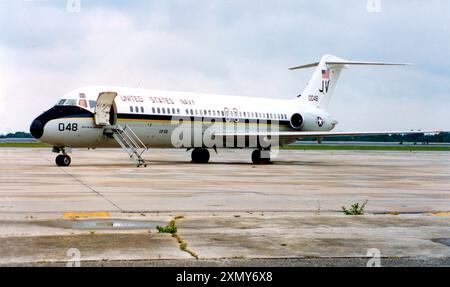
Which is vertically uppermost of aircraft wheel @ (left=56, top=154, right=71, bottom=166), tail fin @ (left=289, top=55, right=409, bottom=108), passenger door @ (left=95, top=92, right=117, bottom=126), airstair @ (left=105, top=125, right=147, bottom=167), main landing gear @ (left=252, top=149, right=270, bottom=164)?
tail fin @ (left=289, top=55, right=409, bottom=108)

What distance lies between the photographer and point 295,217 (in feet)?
34.1

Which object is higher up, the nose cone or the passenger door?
the passenger door

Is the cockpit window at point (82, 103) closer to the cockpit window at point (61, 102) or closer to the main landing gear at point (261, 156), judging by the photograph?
the cockpit window at point (61, 102)

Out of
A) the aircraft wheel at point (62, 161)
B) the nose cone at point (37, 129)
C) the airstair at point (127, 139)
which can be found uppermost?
the nose cone at point (37, 129)

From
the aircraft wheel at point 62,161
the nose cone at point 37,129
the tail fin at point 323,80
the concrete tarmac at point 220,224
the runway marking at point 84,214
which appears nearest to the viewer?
the concrete tarmac at point 220,224

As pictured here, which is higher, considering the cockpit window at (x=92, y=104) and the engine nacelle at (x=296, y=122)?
the cockpit window at (x=92, y=104)

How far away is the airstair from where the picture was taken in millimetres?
27848

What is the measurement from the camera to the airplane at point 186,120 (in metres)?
27.0

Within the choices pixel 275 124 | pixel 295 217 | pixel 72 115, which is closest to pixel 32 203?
pixel 295 217

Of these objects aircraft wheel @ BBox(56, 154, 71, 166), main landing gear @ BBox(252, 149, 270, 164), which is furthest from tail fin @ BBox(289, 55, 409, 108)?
aircraft wheel @ BBox(56, 154, 71, 166)

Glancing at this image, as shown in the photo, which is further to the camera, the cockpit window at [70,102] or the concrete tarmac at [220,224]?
the cockpit window at [70,102]

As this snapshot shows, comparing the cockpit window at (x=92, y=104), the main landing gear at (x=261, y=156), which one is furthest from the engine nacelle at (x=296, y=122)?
the cockpit window at (x=92, y=104)

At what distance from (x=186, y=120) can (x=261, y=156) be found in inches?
185

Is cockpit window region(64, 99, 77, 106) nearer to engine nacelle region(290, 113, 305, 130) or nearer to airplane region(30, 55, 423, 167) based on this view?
airplane region(30, 55, 423, 167)
